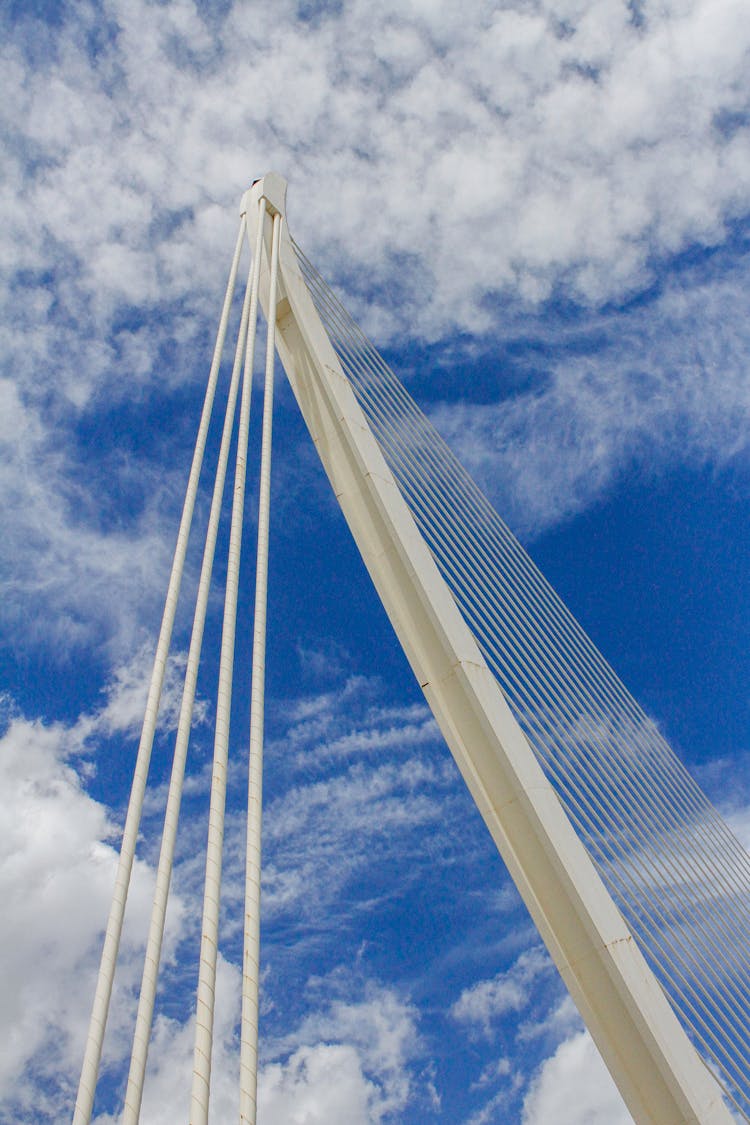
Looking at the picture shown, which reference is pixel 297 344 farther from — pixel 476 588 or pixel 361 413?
pixel 476 588

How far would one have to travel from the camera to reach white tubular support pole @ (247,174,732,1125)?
674 centimetres

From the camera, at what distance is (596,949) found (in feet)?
23.1

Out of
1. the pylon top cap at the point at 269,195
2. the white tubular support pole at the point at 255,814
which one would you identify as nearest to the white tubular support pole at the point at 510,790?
the white tubular support pole at the point at 255,814

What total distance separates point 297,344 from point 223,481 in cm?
335

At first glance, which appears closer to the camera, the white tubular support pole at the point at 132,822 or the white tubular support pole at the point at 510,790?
the white tubular support pole at the point at 132,822

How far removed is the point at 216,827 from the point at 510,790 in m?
3.15

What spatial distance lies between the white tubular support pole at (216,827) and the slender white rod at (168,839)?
19 cm

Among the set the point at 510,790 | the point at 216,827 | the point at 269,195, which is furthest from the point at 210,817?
the point at 269,195

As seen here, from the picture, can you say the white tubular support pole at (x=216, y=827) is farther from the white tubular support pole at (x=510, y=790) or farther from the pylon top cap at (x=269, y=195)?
the pylon top cap at (x=269, y=195)

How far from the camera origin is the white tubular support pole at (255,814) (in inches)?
187

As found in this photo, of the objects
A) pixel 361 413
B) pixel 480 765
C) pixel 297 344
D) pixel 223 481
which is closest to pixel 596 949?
pixel 480 765

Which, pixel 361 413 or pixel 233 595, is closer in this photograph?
pixel 233 595

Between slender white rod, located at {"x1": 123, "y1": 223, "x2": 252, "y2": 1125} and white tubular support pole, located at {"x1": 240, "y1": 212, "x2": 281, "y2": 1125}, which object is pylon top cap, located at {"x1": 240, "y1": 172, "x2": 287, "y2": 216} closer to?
white tubular support pole, located at {"x1": 240, "y1": 212, "x2": 281, "y2": 1125}

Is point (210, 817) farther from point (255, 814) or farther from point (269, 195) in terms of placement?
point (269, 195)
